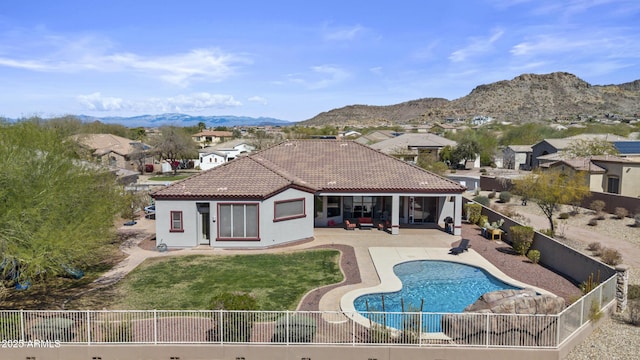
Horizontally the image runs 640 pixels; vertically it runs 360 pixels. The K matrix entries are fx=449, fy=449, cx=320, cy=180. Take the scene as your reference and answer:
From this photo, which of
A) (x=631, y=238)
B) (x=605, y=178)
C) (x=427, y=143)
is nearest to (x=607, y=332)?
(x=631, y=238)

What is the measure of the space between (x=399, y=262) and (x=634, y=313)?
380 inches

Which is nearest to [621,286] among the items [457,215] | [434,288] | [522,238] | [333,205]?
[434,288]

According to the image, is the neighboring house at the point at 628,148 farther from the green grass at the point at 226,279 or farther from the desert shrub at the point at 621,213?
the green grass at the point at 226,279

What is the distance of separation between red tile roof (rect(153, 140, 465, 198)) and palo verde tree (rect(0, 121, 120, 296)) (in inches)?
273

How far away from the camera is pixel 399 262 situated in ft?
72.7

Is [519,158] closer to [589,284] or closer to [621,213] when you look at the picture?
[621,213]

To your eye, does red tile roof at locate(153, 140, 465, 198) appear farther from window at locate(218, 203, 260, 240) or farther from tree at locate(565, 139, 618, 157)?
tree at locate(565, 139, 618, 157)

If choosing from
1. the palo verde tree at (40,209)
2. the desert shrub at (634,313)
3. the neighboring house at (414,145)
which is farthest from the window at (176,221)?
the neighboring house at (414,145)

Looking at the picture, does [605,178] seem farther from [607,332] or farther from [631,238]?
[607,332]

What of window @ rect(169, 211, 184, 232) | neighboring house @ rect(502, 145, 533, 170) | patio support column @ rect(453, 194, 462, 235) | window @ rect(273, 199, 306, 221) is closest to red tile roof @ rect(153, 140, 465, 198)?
patio support column @ rect(453, 194, 462, 235)

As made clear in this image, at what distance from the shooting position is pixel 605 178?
38688 millimetres

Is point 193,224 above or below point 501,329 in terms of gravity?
above

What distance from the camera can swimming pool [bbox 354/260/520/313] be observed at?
674 inches

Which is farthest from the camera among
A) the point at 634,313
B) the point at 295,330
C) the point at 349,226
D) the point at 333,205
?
the point at 333,205
